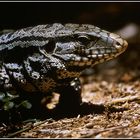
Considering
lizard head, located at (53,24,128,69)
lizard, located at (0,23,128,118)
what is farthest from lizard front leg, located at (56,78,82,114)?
lizard head, located at (53,24,128,69)

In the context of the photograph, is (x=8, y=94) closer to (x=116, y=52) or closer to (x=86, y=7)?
(x=116, y=52)

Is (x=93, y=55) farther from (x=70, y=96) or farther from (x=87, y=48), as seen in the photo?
A: (x=70, y=96)

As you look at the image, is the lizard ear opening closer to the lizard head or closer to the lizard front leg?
the lizard head

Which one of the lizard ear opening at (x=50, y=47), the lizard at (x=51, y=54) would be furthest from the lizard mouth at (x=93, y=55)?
the lizard ear opening at (x=50, y=47)

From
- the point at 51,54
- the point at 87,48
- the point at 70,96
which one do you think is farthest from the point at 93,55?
the point at 70,96

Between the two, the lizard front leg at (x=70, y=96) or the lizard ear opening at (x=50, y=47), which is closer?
the lizard ear opening at (x=50, y=47)

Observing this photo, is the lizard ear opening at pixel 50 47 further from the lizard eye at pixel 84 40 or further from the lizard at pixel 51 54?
the lizard eye at pixel 84 40

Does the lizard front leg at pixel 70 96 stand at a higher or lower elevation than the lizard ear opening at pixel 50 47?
lower
